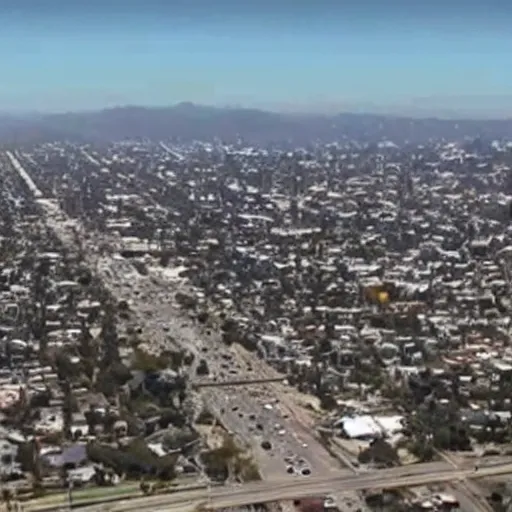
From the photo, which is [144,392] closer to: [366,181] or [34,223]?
[34,223]

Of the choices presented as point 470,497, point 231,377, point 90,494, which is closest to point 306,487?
point 470,497

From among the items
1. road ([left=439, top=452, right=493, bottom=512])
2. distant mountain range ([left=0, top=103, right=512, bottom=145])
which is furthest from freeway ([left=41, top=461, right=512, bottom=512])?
distant mountain range ([left=0, top=103, right=512, bottom=145])

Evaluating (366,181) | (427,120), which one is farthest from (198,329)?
(427,120)

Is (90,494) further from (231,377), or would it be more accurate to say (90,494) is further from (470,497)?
(231,377)

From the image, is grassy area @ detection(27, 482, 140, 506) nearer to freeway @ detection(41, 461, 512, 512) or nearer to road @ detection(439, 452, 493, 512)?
freeway @ detection(41, 461, 512, 512)

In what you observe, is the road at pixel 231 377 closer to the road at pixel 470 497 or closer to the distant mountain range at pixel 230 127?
the road at pixel 470 497

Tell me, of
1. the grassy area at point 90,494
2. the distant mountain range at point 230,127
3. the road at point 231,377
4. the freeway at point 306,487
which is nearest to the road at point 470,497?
the freeway at point 306,487
